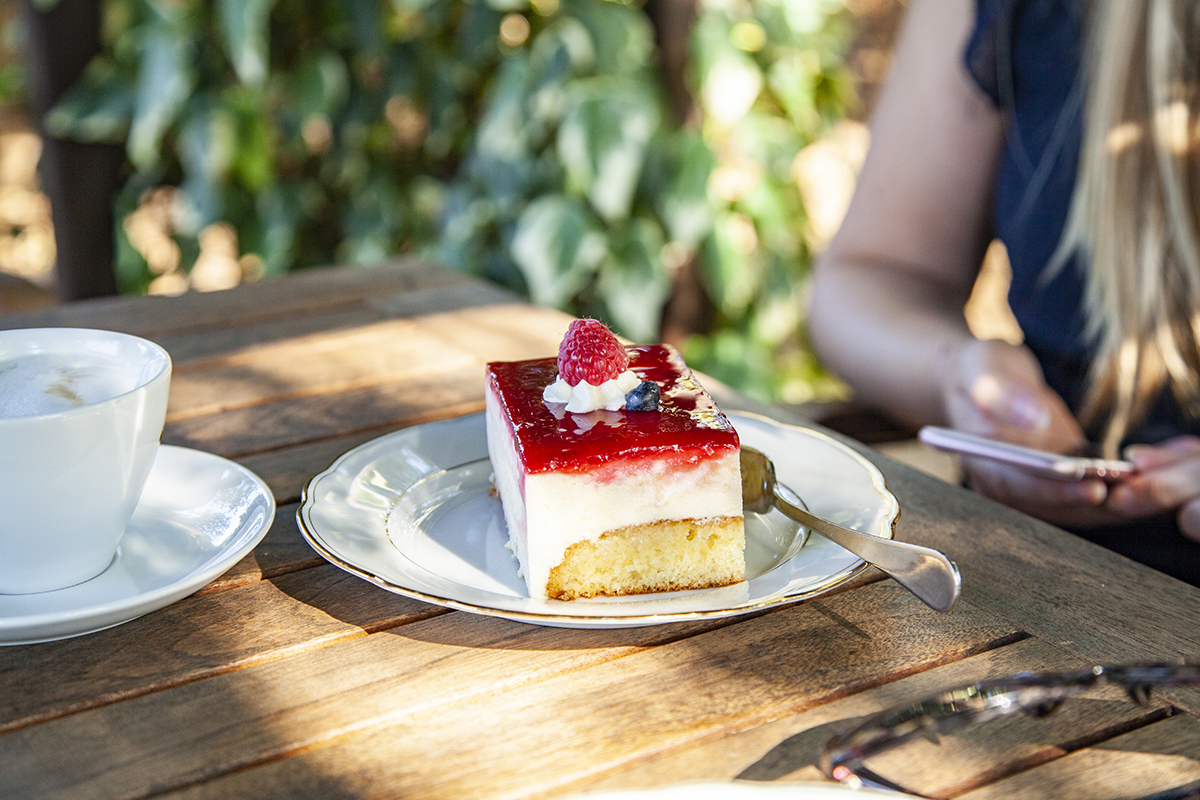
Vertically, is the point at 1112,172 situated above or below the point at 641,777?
above

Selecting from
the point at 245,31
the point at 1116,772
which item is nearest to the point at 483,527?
the point at 1116,772

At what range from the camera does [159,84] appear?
218cm

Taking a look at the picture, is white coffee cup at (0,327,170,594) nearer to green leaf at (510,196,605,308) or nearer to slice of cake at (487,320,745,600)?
slice of cake at (487,320,745,600)

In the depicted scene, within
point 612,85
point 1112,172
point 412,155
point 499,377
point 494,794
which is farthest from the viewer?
point 412,155

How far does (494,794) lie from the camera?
17.5 inches

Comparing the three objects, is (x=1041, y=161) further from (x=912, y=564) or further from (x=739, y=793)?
(x=739, y=793)

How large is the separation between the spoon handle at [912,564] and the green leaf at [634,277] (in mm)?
1639

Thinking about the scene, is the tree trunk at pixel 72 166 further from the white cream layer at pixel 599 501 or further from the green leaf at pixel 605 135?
the white cream layer at pixel 599 501

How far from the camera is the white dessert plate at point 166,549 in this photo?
53cm

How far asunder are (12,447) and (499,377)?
31 centimetres

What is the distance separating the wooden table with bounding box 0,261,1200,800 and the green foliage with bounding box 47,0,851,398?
Answer: 1.53 m

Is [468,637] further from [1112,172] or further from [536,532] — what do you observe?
[1112,172]

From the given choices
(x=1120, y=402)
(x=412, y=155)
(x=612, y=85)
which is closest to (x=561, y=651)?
(x=1120, y=402)

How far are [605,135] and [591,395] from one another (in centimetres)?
150
